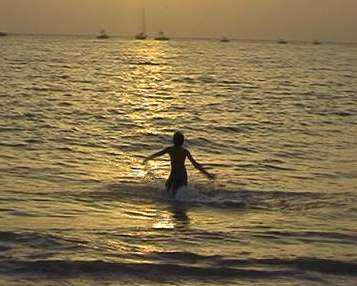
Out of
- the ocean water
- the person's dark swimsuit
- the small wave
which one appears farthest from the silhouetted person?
the small wave

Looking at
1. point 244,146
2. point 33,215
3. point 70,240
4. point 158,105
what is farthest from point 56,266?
point 158,105

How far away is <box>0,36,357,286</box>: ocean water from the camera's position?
1163 centimetres

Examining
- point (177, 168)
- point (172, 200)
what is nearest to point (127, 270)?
point (172, 200)

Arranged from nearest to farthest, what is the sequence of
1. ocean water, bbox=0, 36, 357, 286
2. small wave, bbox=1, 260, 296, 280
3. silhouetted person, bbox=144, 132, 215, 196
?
small wave, bbox=1, 260, 296, 280 < ocean water, bbox=0, 36, 357, 286 < silhouetted person, bbox=144, 132, 215, 196

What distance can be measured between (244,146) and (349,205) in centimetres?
1065

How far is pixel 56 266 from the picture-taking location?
449 inches

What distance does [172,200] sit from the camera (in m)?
17.1

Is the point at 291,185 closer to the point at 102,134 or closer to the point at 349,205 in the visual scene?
the point at 349,205

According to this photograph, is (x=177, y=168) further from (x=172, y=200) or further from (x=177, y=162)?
(x=172, y=200)

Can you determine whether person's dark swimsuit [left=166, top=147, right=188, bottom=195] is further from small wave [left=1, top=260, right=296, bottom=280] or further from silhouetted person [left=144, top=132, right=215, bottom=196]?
small wave [left=1, top=260, right=296, bottom=280]

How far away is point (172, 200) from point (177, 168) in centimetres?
73

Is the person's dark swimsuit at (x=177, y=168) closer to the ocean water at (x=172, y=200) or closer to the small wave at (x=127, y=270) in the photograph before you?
the ocean water at (x=172, y=200)

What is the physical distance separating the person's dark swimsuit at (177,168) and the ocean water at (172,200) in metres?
0.25

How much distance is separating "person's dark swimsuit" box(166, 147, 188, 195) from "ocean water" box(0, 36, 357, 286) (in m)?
0.25
